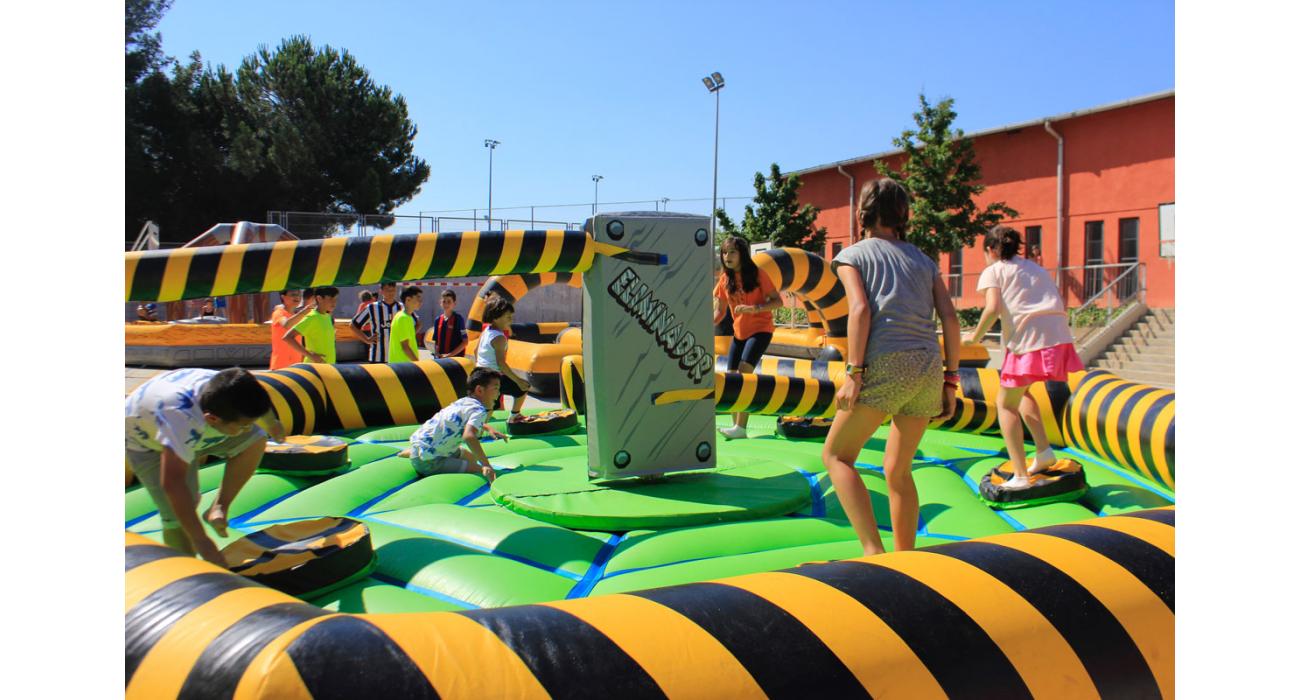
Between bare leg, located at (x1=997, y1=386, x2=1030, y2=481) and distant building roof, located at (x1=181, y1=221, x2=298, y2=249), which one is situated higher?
distant building roof, located at (x1=181, y1=221, x2=298, y2=249)

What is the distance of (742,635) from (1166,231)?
20267 millimetres

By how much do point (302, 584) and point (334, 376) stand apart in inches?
149

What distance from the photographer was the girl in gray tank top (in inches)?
124

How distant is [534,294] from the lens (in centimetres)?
2511

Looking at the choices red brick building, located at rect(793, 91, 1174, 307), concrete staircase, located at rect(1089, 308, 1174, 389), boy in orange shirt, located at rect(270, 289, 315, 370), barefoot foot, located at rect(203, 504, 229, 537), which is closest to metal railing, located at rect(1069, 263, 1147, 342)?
red brick building, located at rect(793, 91, 1174, 307)

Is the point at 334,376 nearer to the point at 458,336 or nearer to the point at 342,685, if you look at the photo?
the point at 458,336

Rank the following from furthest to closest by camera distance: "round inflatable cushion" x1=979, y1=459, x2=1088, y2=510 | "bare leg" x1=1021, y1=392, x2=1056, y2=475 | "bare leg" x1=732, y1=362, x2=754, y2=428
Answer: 1. "bare leg" x1=732, y1=362, x2=754, y2=428
2. "bare leg" x1=1021, y1=392, x2=1056, y2=475
3. "round inflatable cushion" x1=979, y1=459, x2=1088, y2=510

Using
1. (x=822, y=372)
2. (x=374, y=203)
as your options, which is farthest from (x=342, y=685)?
(x=374, y=203)

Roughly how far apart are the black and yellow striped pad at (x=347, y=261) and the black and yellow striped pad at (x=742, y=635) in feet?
5.17

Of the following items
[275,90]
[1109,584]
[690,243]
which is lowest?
[1109,584]

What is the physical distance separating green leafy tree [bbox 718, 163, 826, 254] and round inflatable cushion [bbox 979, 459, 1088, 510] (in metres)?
23.0

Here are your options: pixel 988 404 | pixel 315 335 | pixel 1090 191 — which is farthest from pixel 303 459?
pixel 1090 191

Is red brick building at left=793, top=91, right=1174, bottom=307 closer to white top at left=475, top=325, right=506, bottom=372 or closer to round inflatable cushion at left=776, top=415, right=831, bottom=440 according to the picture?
round inflatable cushion at left=776, top=415, right=831, bottom=440

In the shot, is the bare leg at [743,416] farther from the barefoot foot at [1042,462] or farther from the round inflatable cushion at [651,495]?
the barefoot foot at [1042,462]
